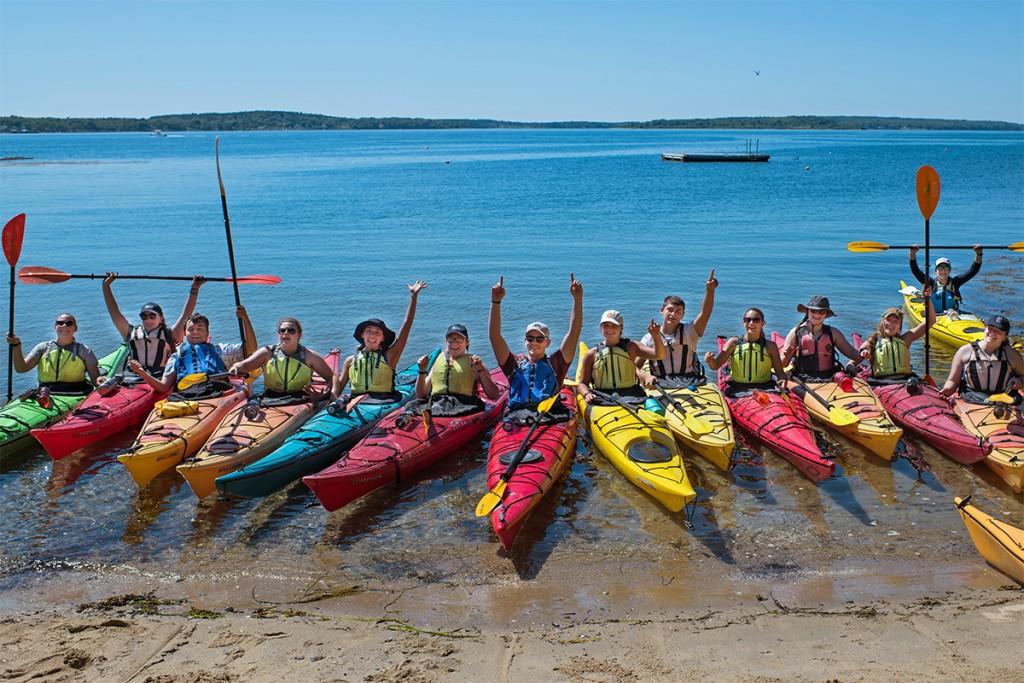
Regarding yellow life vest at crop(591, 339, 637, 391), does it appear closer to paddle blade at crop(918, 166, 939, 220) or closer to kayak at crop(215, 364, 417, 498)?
kayak at crop(215, 364, 417, 498)

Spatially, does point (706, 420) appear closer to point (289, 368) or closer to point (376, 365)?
point (376, 365)

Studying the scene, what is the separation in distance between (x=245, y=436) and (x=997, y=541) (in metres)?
6.53

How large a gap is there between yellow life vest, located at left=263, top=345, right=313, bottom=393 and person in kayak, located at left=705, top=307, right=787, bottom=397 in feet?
14.8

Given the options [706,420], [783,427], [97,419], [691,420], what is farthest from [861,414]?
→ [97,419]

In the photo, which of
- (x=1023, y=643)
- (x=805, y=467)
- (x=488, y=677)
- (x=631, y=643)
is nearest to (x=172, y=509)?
(x=488, y=677)

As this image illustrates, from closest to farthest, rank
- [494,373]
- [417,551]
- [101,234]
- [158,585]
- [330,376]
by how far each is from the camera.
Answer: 1. [158,585]
2. [417,551]
3. [330,376]
4. [494,373]
5. [101,234]

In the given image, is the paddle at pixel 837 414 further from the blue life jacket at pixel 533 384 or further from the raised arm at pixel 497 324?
the raised arm at pixel 497 324

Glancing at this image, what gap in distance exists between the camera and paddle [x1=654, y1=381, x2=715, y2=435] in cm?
859

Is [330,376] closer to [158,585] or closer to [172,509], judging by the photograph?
[172,509]

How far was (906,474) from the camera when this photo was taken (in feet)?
28.2

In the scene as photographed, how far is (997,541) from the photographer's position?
632 centimetres

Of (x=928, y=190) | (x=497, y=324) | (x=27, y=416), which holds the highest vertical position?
(x=928, y=190)

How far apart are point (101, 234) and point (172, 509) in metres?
26.2

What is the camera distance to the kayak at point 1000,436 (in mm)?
7855
